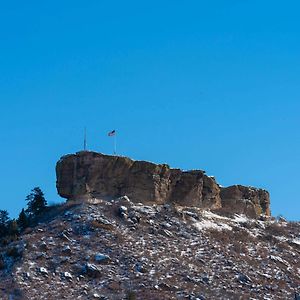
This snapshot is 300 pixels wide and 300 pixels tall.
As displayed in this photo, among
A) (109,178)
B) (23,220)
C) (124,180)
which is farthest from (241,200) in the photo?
(23,220)

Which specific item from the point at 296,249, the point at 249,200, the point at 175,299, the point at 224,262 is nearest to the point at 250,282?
the point at 224,262

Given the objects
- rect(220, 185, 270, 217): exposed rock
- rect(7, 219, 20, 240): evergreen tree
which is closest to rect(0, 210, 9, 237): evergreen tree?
rect(7, 219, 20, 240): evergreen tree

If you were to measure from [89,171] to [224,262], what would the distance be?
1528 cm

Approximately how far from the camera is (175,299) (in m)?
60.7

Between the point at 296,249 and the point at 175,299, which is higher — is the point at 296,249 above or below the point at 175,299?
above

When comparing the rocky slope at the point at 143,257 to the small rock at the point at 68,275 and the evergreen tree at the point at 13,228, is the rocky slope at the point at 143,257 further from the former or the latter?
the evergreen tree at the point at 13,228

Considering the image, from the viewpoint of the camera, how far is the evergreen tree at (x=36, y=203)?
81075mm

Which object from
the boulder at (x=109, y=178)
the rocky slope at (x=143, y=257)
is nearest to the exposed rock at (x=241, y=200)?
the rocky slope at (x=143, y=257)

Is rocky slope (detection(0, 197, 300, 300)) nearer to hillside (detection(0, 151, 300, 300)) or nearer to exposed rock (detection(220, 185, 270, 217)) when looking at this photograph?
hillside (detection(0, 151, 300, 300))

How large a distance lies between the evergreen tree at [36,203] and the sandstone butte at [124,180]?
313cm

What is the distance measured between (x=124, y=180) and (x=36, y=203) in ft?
28.4

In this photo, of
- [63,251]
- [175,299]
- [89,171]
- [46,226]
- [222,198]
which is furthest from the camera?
[222,198]

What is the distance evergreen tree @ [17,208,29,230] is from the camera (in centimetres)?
7662

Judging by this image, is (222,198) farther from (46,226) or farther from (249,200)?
(46,226)
